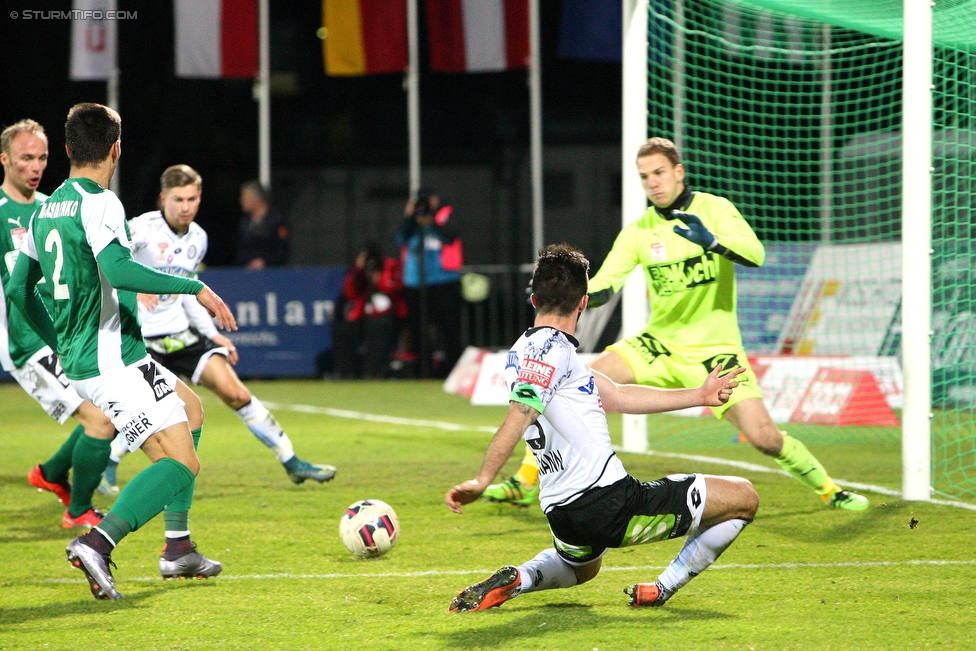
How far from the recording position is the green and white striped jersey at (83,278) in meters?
4.90

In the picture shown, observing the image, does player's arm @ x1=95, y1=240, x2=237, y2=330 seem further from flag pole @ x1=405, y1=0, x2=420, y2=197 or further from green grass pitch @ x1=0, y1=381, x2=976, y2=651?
flag pole @ x1=405, y1=0, x2=420, y2=197

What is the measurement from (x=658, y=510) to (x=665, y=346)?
2787 millimetres

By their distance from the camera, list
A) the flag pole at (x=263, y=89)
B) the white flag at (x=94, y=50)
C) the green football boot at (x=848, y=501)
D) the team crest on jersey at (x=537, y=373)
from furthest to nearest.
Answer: the flag pole at (x=263, y=89)
the white flag at (x=94, y=50)
the green football boot at (x=848, y=501)
the team crest on jersey at (x=537, y=373)

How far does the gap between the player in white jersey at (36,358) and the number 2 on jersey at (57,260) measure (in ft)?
5.71

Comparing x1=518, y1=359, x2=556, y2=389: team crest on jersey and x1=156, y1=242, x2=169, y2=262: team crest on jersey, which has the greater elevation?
x1=156, y1=242, x2=169, y2=262: team crest on jersey

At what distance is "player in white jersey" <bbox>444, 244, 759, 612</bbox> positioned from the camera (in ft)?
14.6

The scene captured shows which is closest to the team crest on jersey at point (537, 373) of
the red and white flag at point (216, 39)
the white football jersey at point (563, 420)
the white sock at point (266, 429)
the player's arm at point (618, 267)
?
the white football jersey at point (563, 420)

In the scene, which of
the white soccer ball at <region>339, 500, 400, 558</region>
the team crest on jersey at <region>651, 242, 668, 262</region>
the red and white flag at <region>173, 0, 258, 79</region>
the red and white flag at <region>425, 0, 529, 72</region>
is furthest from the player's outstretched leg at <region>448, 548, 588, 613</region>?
the red and white flag at <region>173, 0, 258, 79</region>

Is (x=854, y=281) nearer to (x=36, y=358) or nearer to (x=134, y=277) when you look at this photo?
(x=36, y=358)

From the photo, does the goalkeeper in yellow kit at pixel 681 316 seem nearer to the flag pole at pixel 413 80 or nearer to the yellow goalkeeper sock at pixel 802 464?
the yellow goalkeeper sock at pixel 802 464

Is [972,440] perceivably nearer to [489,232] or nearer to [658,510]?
[658,510]

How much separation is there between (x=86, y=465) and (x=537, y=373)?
128 inches

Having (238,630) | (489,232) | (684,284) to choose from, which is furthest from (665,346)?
(489,232)

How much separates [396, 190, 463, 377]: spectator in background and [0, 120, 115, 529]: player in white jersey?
30.2 feet
